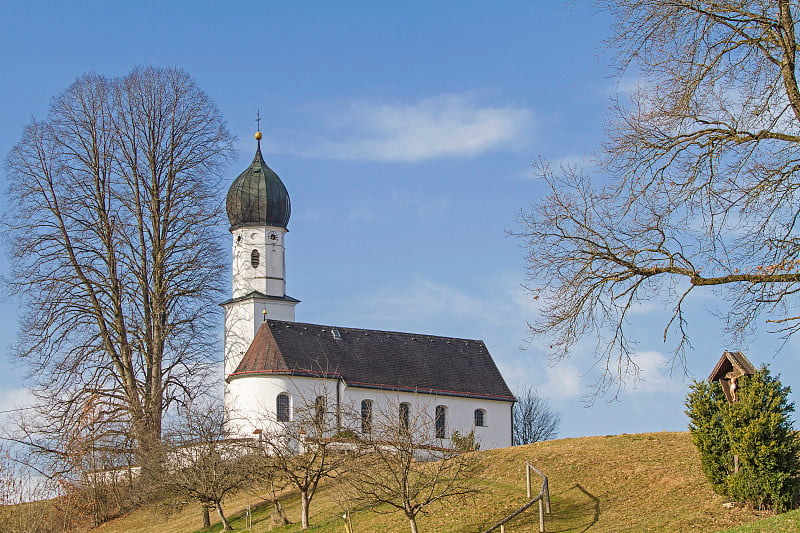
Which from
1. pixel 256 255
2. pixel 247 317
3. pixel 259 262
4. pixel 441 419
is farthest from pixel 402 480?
pixel 256 255

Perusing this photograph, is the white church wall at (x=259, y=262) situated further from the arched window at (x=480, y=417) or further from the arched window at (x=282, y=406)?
the arched window at (x=480, y=417)

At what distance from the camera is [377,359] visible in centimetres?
5028

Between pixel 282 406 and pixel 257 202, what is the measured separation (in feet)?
43.1

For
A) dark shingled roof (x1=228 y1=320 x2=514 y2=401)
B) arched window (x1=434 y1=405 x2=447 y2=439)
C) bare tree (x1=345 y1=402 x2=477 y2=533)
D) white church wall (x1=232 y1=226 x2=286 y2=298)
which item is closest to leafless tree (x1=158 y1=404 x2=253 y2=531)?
bare tree (x1=345 y1=402 x2=477 y2=533)

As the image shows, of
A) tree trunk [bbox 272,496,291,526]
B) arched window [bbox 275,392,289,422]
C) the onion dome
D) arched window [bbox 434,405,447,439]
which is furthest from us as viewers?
the onion dome

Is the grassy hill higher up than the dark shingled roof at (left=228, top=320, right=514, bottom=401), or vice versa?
the dark shingled roof at (left=228, top=320, right=514, bottom=401)

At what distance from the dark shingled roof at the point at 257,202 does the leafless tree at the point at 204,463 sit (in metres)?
18.7

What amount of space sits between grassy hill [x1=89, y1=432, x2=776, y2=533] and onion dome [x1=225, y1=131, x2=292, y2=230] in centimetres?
2328

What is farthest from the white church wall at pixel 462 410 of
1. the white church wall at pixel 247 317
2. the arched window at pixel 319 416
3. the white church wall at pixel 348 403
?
the arched window at pixel 319 416

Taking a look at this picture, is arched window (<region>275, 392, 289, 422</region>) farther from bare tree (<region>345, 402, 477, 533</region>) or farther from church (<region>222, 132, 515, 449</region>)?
bare tree (<region>345, 402, 477, 533</region>)

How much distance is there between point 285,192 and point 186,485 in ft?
85.1

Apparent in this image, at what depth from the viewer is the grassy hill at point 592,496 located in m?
21.5

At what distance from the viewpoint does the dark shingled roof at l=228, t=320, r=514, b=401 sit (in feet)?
Result: 155

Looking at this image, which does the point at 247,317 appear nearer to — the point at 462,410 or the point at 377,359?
the point at 377,359
